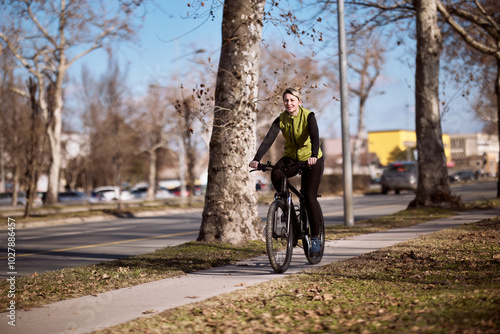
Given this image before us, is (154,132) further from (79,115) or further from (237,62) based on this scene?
(237,62)

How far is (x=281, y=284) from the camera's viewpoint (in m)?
5.54

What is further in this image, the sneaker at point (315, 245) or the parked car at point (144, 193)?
the parked car at point (144, 193)

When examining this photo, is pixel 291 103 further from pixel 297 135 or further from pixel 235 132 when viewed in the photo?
pixel 235 132

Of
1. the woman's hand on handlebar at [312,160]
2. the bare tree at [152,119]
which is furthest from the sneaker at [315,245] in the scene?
the bare tree at [152,119]

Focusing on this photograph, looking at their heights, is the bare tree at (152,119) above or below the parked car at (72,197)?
above

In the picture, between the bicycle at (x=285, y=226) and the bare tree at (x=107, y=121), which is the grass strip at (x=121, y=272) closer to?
the bicycle at (x=285, y=226)

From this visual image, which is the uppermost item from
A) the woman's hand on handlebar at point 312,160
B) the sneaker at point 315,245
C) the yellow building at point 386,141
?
the yellow building at point 386,141

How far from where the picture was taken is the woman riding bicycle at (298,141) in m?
6.39

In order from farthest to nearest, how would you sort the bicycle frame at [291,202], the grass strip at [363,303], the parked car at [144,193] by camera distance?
the parked car at [144,193] → the bicycle frame at [291,202] → the grass strip at [363,303]

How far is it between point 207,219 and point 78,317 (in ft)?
14.7

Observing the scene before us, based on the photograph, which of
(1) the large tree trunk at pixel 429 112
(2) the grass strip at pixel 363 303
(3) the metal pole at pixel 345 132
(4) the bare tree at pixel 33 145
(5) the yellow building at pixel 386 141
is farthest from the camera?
(5) the yellow building at pixel 386 141

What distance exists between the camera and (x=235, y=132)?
890cm

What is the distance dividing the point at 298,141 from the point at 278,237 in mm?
1103

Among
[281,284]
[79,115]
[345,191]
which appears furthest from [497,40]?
[79,115]
